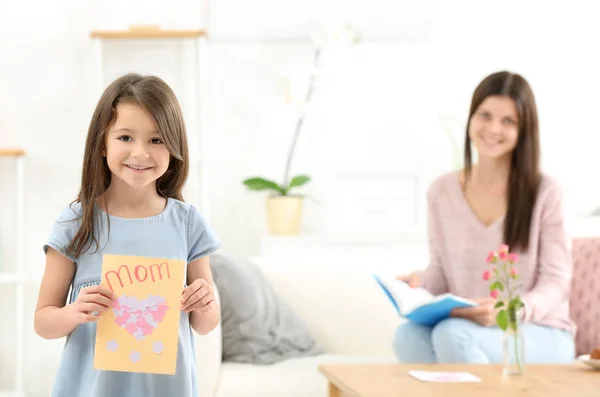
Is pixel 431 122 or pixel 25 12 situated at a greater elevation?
pixel 25 12

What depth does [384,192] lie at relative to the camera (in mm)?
4047

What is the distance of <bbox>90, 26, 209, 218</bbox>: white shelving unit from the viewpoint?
3926mm

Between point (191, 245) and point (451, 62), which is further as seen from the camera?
point (451, 62)

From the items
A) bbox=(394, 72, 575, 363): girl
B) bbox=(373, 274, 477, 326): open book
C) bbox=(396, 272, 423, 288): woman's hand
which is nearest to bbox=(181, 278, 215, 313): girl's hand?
bbox=(373, 274, 477, 326): open book

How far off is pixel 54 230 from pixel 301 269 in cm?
167

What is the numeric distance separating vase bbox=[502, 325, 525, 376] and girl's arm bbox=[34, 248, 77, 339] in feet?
3.28

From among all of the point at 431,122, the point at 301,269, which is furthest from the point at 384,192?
the point at 301,269

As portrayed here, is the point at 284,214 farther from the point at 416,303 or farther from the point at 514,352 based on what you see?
the point at 514,352

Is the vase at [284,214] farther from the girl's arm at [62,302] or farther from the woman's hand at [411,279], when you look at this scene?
the girl's arm at [62,302]

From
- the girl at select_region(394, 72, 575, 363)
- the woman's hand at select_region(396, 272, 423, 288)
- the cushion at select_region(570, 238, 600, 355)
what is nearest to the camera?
the girl at select_region(394, 72, 575, 363)

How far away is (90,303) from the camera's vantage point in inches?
55.3

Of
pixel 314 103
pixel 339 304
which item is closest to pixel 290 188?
pixel 314 103

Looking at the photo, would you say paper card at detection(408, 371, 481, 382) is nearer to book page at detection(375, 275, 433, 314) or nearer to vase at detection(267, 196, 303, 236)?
book page at detection(375, 275, 433, 314)

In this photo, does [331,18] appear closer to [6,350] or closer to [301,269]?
[301,269]
